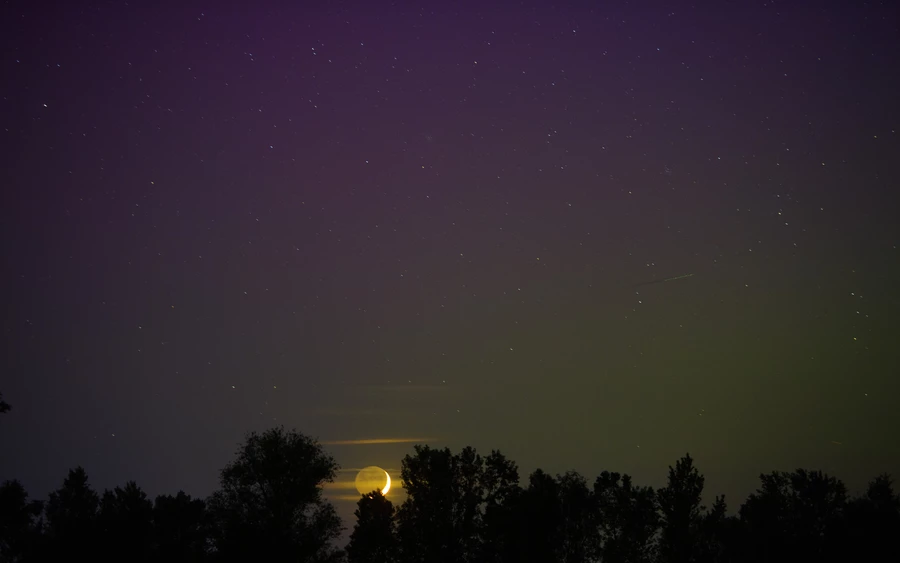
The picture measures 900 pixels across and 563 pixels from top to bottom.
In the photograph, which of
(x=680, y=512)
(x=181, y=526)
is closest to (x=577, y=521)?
(x=680, y=512)

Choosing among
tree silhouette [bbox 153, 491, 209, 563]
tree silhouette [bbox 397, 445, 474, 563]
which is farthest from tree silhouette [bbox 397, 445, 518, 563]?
tree silhouette [bbox 153, 491, 209, 563]

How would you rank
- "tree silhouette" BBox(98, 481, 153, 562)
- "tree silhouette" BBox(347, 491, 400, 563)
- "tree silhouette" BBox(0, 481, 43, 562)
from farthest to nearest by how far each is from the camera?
1. "tree silhouette" BBox(347, 491, 400, 563)
2. "tree silhouette" BBox(98, 481, 153, 562)
3. "tree silhouette" BBox(0, 481, 43, 562)

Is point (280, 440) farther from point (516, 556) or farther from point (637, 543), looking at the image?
point (637, 543)

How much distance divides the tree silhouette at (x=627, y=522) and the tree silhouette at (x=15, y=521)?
31748mm

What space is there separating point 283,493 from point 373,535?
5.89 meters

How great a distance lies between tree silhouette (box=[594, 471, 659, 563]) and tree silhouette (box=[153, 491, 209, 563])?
25981mm

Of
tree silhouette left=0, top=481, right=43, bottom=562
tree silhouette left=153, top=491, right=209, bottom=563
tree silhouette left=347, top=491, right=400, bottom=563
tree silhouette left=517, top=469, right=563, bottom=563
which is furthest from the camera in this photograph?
tree silhouette left=153, top=491, right=209, bottom=563

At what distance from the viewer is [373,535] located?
142 feet

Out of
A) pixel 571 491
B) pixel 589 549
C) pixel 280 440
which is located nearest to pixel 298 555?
pixel 280 440

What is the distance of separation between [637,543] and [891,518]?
16405 millimetres

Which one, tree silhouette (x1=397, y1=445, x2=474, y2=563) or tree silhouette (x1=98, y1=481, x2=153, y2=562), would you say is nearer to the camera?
tree silhouette (x1=98, y1=481, x2=153, y2=562)

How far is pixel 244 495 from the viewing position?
42.6m

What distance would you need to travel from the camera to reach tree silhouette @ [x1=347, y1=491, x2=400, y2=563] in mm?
42625

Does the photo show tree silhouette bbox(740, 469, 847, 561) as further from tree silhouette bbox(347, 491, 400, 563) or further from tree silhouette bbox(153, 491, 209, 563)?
tree silhouette bbox(153, 491, 209, 563)
